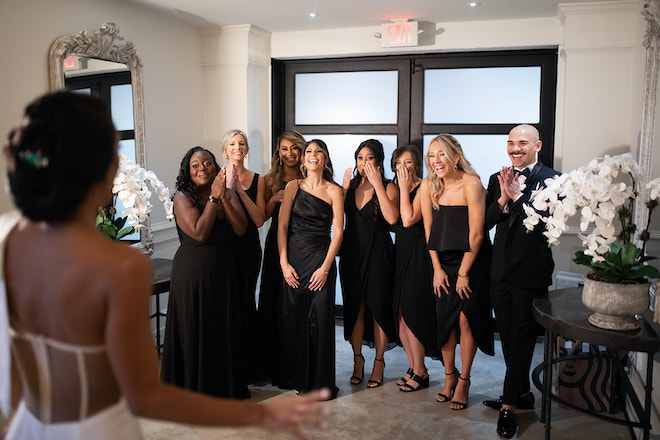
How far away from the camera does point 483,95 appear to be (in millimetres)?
5012

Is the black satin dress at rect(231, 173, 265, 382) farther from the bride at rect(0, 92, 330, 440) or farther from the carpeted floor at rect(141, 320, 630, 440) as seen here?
the bride at rect(0, 92, 330, 440)

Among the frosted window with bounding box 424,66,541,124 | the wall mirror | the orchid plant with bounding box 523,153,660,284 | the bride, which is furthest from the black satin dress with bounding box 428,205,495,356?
the bride

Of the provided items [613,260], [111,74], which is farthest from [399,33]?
[613,260]

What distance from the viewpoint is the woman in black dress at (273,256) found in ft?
12.7

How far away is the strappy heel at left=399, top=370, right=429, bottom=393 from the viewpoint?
3.80 metres

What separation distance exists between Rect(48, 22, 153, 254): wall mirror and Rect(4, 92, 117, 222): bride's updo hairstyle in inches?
113

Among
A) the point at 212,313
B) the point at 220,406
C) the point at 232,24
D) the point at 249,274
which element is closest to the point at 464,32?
the point at 232,24

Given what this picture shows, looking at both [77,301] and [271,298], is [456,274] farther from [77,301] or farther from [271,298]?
[77,301]

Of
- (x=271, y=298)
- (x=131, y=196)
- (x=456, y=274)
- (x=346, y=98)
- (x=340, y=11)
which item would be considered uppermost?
(x=340, y=11)

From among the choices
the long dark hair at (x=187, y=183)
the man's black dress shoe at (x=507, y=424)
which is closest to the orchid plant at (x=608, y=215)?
the man's black dress shoe at (x=507, y=424)

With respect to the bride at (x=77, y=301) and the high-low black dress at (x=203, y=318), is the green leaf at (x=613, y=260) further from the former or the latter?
the high-low black dress at (x=203, y=318)

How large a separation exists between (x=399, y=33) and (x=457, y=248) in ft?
7.13

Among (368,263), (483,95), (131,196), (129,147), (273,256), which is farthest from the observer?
(483,95)

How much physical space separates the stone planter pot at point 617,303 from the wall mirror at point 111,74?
295cm
